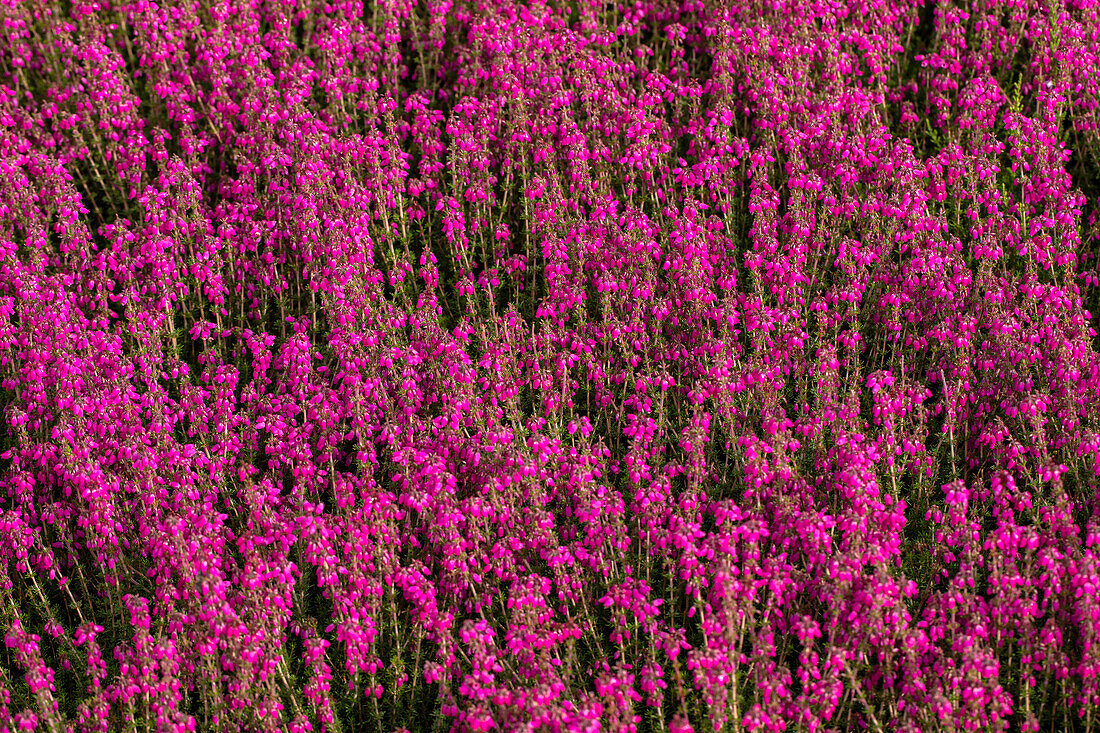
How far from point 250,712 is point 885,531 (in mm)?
3863

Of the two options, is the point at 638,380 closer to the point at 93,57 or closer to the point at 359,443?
the point at 359,443

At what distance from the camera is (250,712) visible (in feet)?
23.6

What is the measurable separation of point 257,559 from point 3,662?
2.21 meters

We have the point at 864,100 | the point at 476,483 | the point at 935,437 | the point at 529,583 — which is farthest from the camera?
the point at 864,100

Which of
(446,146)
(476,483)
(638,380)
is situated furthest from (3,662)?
(446,146)

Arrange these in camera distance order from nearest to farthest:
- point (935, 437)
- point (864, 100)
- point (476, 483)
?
1. point (476, 483)
2. point (935, 437)
3. point (864, 100)

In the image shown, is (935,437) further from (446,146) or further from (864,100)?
(446,146)

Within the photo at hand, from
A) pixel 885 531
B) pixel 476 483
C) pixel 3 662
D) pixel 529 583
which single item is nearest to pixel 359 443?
pixel 476 483

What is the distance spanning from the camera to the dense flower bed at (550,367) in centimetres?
696

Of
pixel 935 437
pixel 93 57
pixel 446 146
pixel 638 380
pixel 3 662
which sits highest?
pixel 93 57

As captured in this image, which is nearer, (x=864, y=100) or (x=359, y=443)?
(x=359, y=443)

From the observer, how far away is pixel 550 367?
848 centimetres

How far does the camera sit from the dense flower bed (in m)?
6.96

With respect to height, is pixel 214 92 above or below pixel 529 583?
above
